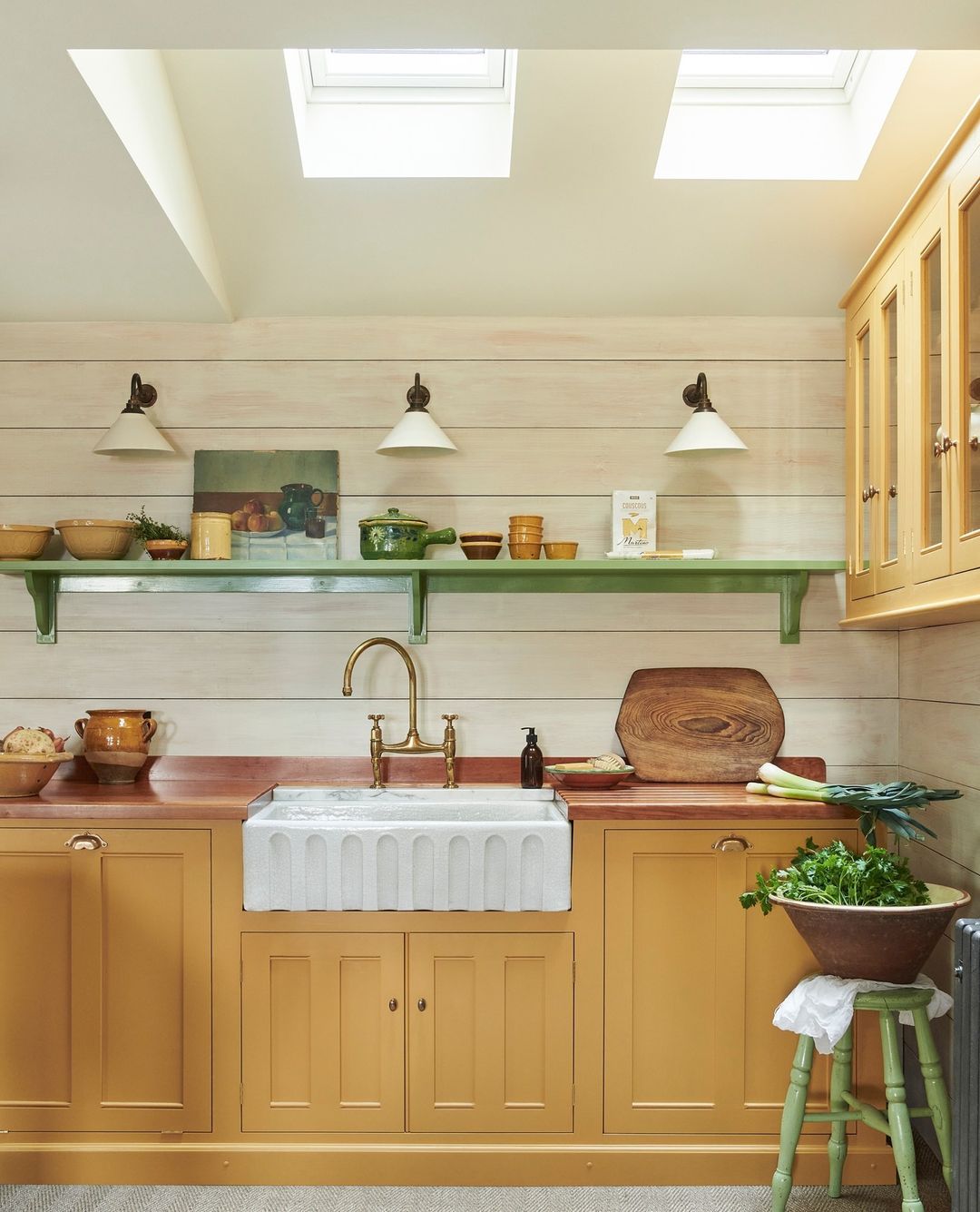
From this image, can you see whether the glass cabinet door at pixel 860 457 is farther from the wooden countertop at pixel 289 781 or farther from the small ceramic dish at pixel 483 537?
the small ceramic dish at pixel 483 537

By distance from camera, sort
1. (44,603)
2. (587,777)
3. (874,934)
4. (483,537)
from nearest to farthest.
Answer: (874,934) → (587,777) → (483,537) → (44,603)

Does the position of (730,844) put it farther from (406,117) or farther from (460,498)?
(406,117)

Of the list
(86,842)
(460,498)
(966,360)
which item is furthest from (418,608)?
(966,360)

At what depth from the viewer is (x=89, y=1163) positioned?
8.19 ft

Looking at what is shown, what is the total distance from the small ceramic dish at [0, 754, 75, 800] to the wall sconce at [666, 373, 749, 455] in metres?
1.89

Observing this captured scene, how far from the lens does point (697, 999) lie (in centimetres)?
251

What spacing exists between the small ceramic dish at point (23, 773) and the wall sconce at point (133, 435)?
881 mm

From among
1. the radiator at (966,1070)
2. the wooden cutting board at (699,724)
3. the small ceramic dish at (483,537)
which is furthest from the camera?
the wooden cutting board at (699,724)

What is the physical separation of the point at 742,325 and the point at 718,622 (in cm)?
89

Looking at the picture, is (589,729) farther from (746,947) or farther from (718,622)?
Result: (746,947)

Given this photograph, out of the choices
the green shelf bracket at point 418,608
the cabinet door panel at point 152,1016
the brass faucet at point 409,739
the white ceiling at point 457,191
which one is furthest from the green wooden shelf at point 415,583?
the cabinet door panel at point 152,1016

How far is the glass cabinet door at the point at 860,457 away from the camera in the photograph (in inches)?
104

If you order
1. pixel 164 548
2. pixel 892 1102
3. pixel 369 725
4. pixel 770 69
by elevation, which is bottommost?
pixel 892 1102

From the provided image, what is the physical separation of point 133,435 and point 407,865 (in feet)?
4.72
